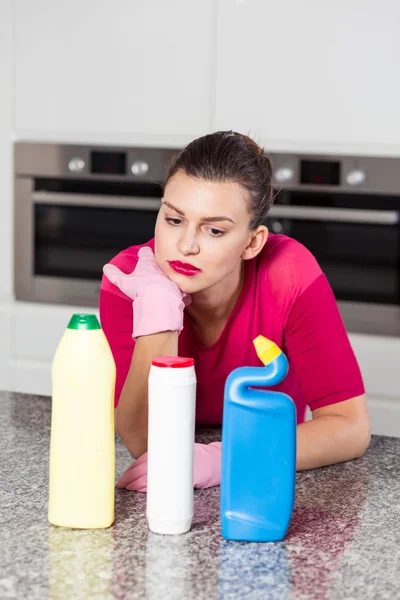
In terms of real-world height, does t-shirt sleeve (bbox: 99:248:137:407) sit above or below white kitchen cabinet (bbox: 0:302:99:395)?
above

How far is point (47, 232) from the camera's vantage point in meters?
2.78

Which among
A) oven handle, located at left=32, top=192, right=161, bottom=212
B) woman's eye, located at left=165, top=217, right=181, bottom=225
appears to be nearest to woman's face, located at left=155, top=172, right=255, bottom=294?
woman's eye, located at left=165, top=217, right=181, bottom=225

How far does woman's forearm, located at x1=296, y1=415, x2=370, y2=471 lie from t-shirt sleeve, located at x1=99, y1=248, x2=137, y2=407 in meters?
0.31

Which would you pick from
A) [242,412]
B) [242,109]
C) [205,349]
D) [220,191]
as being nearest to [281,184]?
[242,109]

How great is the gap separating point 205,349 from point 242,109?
4.07 ft

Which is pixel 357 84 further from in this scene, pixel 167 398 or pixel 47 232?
pixel 167 398

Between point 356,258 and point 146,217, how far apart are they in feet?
2.15

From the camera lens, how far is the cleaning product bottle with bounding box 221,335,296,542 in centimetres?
90

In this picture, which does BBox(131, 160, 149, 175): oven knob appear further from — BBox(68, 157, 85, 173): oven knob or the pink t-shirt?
the pink t-shirt

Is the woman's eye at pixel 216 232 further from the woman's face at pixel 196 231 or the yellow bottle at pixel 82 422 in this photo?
the yellow bottle at pixel 82 422

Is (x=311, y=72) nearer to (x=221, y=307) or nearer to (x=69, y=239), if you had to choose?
(x=69, y=239)

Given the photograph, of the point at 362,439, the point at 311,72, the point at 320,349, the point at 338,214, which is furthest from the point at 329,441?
the point at 311,72

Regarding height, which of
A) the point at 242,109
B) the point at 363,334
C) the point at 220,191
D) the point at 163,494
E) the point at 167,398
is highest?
the point at 242,109

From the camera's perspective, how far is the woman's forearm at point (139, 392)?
1.17 meters
